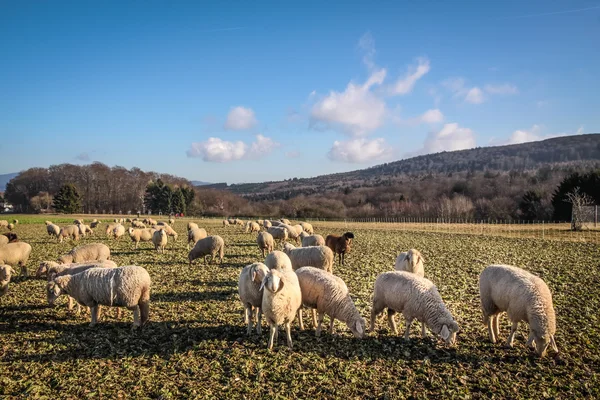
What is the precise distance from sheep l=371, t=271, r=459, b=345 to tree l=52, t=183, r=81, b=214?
98.7 meters

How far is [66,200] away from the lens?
86875 mm

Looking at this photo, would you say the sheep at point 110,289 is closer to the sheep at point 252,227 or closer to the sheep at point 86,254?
the sheep at point 86,254

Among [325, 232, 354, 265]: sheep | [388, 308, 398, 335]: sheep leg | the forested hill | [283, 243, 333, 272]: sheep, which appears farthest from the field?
the forested hill

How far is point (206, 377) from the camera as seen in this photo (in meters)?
7.33

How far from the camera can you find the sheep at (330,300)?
895 centimetres

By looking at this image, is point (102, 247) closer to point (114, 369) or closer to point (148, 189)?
point (114, 369)

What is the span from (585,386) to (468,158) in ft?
707

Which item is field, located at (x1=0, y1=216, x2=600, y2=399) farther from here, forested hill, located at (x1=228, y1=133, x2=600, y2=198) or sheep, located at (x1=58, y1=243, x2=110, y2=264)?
forested hill, located at (x1=228, y1=133, x2=600, y2=198)

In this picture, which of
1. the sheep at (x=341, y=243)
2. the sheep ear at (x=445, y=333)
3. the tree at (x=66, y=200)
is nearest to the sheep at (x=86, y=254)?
the sheep at (x=341, y=243)

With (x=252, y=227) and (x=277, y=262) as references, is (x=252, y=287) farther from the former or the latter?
(x=252, y=227)

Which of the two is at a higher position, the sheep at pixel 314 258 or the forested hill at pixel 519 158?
the forested hill at pixel 519 158

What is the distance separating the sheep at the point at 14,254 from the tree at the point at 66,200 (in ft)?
273

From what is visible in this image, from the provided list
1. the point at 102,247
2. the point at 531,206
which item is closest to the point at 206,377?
the point at 102,247

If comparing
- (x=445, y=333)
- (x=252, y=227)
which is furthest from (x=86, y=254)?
(x=252, y=227)
